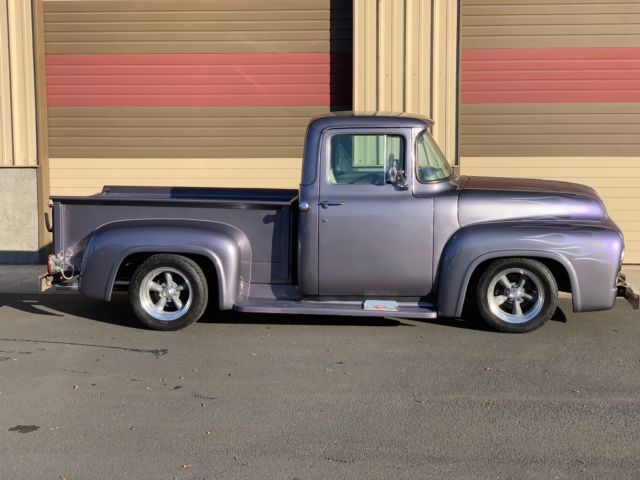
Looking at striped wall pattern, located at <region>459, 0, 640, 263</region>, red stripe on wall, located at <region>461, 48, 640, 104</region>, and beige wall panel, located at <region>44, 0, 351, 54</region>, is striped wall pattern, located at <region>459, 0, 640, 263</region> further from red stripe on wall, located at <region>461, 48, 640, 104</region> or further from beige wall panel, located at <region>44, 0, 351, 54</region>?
beige wall panel, located at <region>44, 0, 351, 54</region>

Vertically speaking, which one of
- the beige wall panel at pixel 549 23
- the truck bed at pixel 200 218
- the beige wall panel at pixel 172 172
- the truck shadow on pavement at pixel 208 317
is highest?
the beige wall panel at pixel 549 23

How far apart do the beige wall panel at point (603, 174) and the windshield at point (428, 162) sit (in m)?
3.70

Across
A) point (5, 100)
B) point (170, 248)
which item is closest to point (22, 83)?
point (5, 100)

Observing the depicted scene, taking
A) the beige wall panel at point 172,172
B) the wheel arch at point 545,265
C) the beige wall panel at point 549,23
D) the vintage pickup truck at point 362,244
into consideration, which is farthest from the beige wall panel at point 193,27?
the wheel arch at point 545,265

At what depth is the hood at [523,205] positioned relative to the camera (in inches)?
284

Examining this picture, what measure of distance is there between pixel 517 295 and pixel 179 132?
607 centimetres

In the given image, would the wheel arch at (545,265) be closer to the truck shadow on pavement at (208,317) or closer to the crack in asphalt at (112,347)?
the truck shadow on pavement at (208,317)

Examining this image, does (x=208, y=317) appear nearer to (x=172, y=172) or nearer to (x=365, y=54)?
(x=172, y=172)

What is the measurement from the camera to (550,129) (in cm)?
1111

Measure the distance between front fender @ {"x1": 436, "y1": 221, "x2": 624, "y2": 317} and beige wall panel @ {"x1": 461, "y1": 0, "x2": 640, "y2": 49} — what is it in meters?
4.69

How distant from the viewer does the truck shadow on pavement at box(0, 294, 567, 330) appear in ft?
25.8

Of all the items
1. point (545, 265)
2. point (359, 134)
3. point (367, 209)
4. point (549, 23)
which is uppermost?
point (549, 23)

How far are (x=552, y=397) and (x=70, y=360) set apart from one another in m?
3.73

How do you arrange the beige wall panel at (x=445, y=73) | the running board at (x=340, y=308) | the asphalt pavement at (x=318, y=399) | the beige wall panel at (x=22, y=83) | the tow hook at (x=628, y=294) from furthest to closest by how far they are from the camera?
the beige wall panel at (x=22, y=83) → the beige wall panel at (x=445, y=73) → the tow hook at (x=628, y=294) → the running board at (x=340, y=308) → the asphalt pavement at (x=318, y=399)
